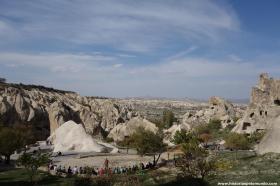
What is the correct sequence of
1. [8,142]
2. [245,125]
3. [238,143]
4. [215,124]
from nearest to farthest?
[8,142] → [238,143] → [245,125] → [215,124]

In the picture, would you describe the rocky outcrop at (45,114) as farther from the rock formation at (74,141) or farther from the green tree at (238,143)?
the green tree at (238,143)

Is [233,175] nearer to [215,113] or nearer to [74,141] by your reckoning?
[74,141]

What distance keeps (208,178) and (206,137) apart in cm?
5280

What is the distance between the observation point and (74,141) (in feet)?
282

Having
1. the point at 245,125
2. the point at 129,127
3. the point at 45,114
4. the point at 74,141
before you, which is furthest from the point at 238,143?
the point at 45,114

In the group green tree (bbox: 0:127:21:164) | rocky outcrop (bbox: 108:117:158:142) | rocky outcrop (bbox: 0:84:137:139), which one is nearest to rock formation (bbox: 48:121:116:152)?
rocky outcrop (bbox: 108:117:158:142)

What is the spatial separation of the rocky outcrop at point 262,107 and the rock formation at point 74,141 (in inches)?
1396

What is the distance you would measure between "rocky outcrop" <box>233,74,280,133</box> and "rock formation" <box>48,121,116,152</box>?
35466 mm

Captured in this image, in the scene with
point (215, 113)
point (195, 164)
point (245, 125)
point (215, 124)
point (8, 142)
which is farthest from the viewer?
point (215, 113)

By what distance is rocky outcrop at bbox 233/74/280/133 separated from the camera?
95.3m

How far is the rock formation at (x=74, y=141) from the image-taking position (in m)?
82.4

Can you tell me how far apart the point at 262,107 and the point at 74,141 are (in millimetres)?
44849

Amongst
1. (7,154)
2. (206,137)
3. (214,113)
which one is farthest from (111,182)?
(214,113)

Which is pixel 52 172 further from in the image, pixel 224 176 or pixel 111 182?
pixel 224 176
